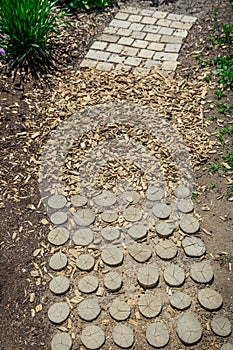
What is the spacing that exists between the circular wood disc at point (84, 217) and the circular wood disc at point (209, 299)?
3.67ft

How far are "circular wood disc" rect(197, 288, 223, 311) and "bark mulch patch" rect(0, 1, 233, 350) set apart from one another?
0.06m

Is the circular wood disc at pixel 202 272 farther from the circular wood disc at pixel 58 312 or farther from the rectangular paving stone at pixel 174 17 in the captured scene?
the rectangular paving stone at pixel 174 17

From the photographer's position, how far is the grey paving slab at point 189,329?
3.32 metres

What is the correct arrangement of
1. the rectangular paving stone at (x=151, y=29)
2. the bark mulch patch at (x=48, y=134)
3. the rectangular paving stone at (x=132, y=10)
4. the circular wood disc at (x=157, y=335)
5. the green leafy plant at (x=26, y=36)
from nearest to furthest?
the circular wood disc at (x=157, y=335)
the bark mulch patch at (x=48, y=134)
the green leafy plant at (x=26, y=36)
the rectangular paving stone at (x=151, y=29)
the rectangular paving stone at (x=132, y=10)

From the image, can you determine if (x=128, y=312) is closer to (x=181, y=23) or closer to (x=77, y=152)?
(x=77, y=152)

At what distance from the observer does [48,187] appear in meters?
4.40

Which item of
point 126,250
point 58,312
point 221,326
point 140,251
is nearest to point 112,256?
point 126,250

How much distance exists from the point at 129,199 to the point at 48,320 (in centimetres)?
132

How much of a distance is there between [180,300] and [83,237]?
968 mm

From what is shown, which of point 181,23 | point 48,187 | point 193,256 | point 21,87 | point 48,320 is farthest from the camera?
point 181,23

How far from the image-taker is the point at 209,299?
3.54m

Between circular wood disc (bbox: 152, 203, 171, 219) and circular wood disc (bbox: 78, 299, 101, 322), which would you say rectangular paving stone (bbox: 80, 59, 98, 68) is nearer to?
circular wood disc (bbox: 152, 203, 171, 219)

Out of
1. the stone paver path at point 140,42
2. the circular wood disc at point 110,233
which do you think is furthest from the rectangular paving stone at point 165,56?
the circular wood disc at point 110,233

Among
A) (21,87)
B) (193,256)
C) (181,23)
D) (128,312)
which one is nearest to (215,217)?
(193,256)
